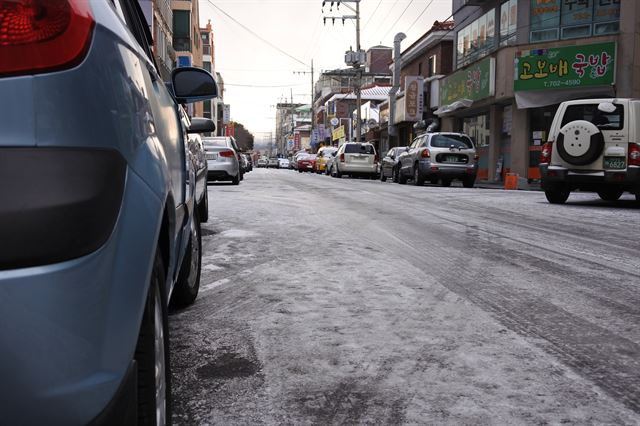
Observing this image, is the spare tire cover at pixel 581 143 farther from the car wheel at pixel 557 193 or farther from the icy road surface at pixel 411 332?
the icy road surface at pixel 411 332

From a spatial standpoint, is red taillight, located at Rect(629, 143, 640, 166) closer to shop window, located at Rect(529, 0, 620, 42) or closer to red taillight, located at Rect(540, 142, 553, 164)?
red taillight, located at Rect(540, 142, 553, 164)

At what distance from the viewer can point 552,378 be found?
8.91 ft

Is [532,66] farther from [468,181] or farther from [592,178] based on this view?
[592,178]

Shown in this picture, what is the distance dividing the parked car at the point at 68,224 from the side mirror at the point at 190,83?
1.82 metres

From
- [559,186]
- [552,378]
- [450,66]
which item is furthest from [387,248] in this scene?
[450,66]

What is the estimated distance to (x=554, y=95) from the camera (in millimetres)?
23359

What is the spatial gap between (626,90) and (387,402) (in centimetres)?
2208

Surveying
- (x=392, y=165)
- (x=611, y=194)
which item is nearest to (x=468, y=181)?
(x=392, y=165)

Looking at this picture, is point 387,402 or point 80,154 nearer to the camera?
point 80,154

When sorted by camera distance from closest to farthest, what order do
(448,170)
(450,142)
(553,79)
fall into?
(448,170)
(450,142)
(553,79)

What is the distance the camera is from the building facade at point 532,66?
21.7 meters

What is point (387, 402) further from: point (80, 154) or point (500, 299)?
point (500, 299)

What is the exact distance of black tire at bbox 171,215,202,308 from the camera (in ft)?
12.2

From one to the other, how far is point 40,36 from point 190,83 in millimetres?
2031
